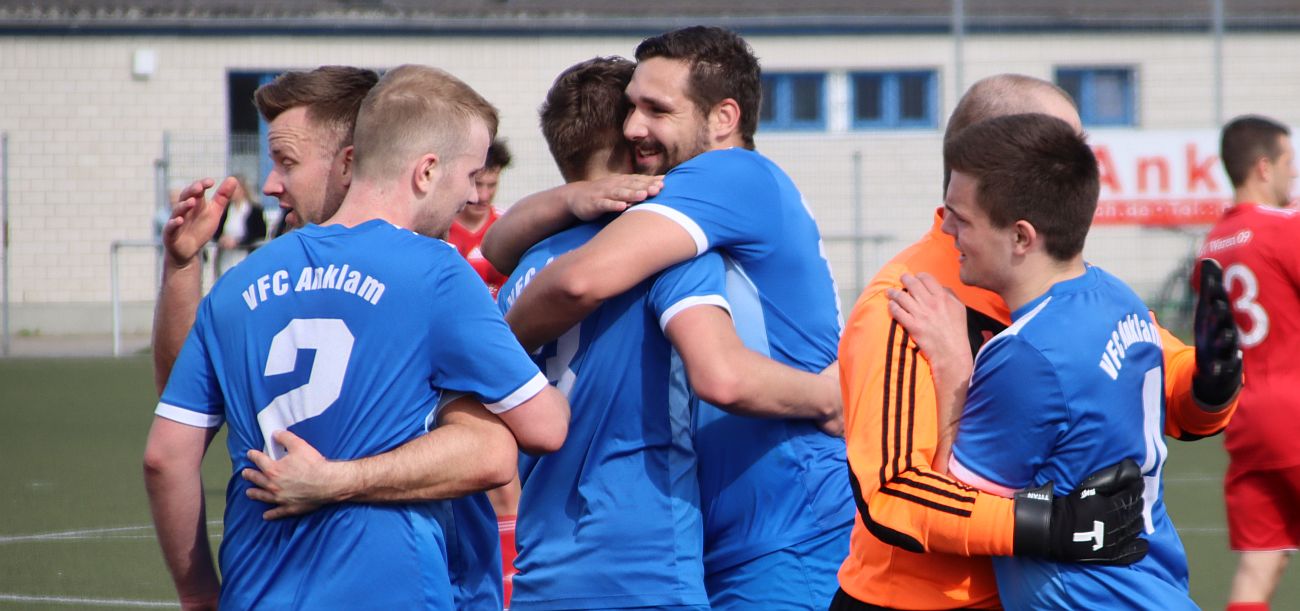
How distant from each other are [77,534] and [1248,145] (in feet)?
21.3

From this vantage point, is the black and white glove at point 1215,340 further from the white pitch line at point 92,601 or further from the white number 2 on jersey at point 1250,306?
the white pitch line at point 92,601

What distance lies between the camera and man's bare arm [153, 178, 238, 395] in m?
3.44

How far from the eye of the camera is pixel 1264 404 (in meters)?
5.93

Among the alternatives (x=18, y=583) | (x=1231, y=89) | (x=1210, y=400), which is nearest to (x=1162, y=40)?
(x=1231, y=89)

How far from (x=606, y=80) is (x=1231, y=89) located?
22.1 m

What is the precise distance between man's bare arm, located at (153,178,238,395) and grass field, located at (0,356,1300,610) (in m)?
3.41

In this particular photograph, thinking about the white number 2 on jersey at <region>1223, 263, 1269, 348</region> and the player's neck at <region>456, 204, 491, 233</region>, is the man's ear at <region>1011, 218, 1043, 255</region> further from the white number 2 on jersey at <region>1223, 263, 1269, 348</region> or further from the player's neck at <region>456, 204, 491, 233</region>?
the player's neck at <region>456, 204, 491, 233</region>

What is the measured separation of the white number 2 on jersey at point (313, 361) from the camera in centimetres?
273

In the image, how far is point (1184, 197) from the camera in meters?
19.4

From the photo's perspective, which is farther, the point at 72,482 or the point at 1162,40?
the point at 1162,40

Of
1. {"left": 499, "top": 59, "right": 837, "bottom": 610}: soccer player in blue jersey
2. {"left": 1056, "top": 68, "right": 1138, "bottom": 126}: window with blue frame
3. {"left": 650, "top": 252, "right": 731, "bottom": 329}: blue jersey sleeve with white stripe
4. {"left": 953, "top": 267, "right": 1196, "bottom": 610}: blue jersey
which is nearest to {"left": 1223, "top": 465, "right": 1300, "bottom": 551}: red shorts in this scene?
{"left": 499, "top": 59, "right": 837, "bottom": 610}: soccer player in blue jersey

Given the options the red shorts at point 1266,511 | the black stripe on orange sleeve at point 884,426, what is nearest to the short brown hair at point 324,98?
the black stripe on orange sleeve at point 884,426

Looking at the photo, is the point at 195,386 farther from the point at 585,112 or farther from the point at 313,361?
the point at 585,112

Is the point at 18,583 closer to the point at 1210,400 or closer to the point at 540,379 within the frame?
the point at 540,379
